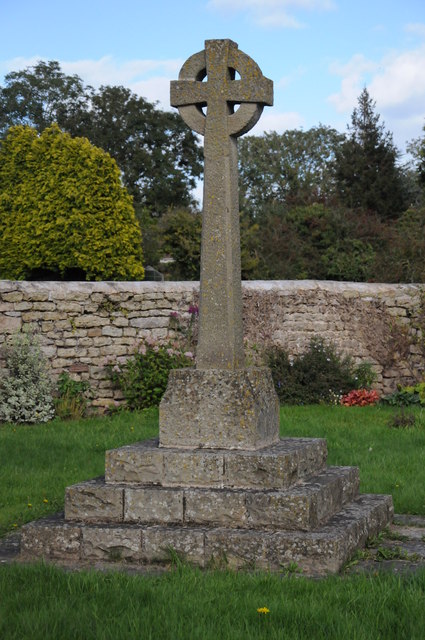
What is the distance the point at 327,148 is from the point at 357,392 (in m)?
36.0

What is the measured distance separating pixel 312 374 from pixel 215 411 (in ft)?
22.6

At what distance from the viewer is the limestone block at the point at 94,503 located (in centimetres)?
520

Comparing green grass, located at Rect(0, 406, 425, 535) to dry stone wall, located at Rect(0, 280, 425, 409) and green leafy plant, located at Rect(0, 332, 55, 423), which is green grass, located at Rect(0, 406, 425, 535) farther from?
dry stone wall, located at Rect(0, 280, 425, 409)

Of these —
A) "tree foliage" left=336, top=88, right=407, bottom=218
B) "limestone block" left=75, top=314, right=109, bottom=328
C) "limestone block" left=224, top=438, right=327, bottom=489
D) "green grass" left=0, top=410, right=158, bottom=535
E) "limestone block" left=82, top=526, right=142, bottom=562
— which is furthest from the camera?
"tree foliage" left=336, top=88, right=407, bottom=218

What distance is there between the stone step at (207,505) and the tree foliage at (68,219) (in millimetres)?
10381

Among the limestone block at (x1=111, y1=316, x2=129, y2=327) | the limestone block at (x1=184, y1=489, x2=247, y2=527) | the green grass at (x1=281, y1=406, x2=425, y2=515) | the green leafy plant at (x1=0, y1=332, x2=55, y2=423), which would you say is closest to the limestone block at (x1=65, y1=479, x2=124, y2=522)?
the limestone block at (x1=184, y1=489, x2=247, y2=527)

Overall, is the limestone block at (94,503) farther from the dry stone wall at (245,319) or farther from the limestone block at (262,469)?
the dry stone wall at (245,319)

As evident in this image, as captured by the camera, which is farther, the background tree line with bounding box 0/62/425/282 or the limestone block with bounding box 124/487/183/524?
the background tree line with bounding box 0/62/425/282

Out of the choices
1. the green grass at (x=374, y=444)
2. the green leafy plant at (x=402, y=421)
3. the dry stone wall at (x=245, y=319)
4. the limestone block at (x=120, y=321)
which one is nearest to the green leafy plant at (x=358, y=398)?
the green grass at (x=374, y=444)

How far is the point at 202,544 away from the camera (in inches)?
190

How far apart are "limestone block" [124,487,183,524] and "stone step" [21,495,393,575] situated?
0.28 feet

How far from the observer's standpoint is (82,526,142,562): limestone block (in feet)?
16.3

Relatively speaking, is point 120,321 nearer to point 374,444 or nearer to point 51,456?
point 51,456

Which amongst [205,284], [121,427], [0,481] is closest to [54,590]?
[205,284]
